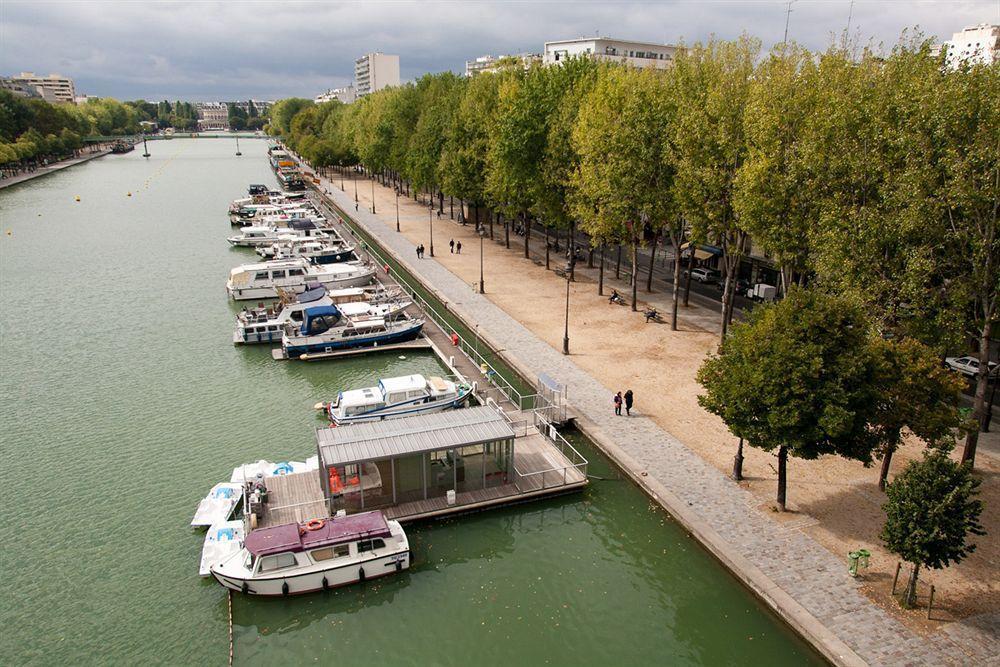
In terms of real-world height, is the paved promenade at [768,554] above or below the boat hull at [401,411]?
below

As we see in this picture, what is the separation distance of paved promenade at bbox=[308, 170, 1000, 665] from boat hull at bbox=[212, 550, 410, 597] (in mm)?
10260

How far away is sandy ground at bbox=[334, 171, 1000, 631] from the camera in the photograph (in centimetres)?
2009

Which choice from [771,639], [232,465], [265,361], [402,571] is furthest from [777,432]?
[265,361]

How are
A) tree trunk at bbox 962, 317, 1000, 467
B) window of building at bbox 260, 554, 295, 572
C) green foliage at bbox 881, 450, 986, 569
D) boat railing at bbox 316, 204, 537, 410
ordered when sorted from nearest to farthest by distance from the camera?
1. green foliage at bbox 881, 450, 986, 569
2. window of building at bbox 260, 554, 295, 572
3. tree trunk at bbox 962, 317, 1000, 467
4. boat railing at bbox 316, 204, 537, 410

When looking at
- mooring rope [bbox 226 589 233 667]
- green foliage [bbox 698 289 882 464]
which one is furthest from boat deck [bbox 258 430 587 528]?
green foliage [bbox 698 289 882 464]

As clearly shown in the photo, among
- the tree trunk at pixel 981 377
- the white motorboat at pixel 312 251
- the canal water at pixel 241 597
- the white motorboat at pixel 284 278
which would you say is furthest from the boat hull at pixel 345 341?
the tree trunk at pixel 981 377

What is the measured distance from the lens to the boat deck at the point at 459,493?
2395 centimetres

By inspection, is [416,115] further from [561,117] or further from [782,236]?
[782,236]

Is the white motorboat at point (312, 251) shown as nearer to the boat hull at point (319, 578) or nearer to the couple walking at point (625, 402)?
the couple walking at point (625, 402)

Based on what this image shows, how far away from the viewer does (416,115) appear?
307ft

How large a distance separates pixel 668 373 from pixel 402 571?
64.3ft

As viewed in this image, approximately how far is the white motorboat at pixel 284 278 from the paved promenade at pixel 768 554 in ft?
76.7

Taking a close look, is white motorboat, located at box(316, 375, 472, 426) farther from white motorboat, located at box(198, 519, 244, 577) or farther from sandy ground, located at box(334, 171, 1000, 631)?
sandy ground, located at box(334, 171, 1000, 631)

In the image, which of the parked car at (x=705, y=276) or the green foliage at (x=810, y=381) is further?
the parked car at (x=705, y=276)
